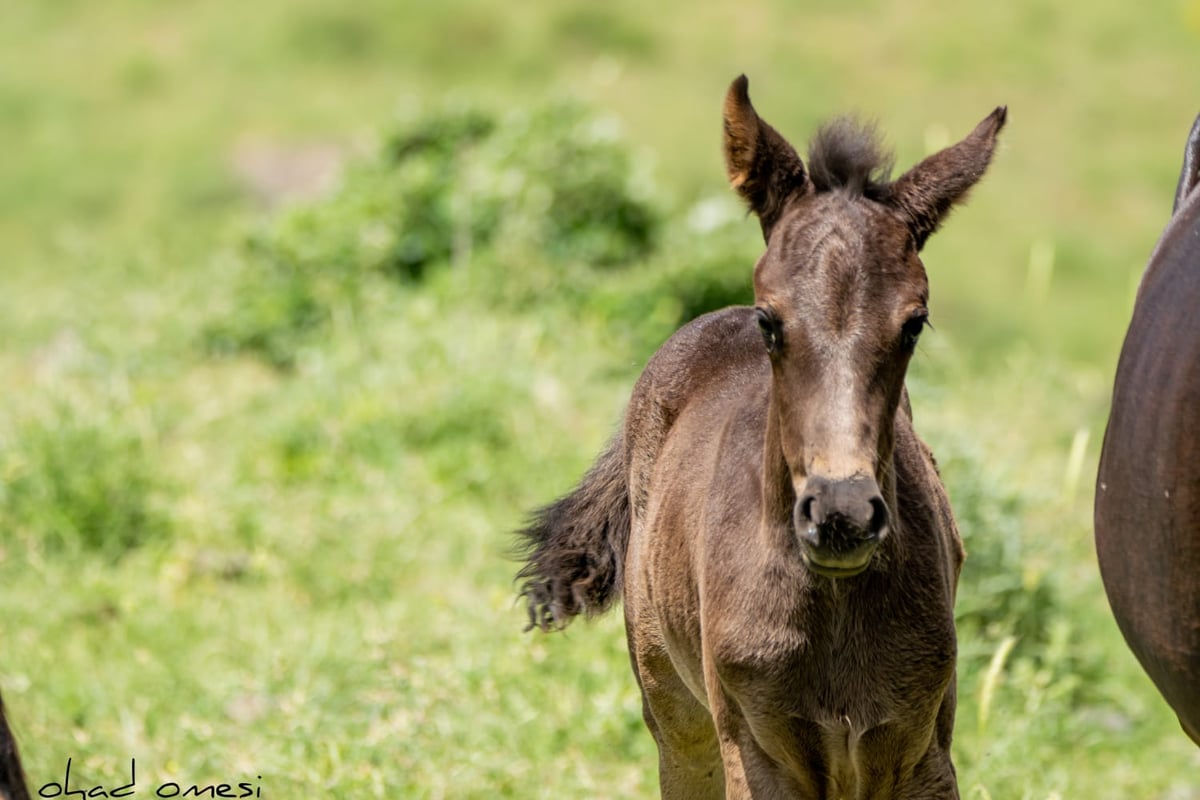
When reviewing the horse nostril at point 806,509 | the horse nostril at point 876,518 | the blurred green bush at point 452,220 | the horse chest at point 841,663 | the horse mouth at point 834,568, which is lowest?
the horse chest at point 841,663

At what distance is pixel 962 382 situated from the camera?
9.41 meters

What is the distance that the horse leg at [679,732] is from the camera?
4105mm

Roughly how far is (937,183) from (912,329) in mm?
357

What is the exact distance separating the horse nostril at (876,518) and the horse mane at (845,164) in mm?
716

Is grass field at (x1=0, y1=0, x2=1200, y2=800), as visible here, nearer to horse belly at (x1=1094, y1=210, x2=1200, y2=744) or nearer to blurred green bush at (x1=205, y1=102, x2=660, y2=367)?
blurred green bush at (x1=205, y1=102, x2=660, y2=367)

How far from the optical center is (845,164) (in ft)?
10.7

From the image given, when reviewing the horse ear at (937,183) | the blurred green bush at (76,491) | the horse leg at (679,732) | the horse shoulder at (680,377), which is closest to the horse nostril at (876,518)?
the horse ear at (937,183)

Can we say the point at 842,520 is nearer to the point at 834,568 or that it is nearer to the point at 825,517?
the point at 825,517

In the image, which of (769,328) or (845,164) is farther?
(845,164)

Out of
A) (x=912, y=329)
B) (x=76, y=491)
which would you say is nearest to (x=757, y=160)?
(x=912, y=329)

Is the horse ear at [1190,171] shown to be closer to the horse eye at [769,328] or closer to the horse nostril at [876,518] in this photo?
the horse eye at [769,328]

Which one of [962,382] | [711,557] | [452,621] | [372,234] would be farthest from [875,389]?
[372,234]

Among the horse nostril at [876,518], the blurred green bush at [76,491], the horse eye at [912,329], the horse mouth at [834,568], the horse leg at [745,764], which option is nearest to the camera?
the horse nostril at [876,518]

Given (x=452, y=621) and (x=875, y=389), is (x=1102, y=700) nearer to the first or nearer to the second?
(x=452, y=621)
